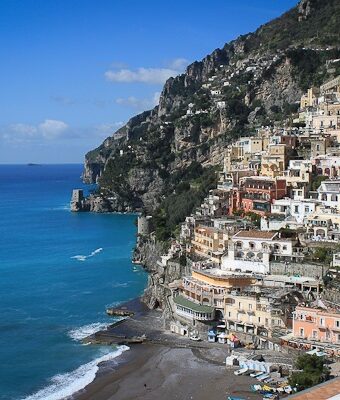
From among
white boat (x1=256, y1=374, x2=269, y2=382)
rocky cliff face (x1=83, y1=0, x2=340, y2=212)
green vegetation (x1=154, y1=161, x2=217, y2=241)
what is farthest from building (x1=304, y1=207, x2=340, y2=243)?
rocky cliff face (x1=83, y1=0, x2=340, y2=212)

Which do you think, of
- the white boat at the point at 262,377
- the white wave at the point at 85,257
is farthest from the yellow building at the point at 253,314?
the white wave at the point at 85,257

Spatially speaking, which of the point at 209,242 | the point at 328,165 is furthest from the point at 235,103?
the point at 209,242

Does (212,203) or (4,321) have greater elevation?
(212,203)

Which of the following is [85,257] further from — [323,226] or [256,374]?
[256,374]

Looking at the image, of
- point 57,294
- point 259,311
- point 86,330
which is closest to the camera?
point 259,311

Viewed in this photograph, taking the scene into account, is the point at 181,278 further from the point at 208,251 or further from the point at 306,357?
the point at 306,357

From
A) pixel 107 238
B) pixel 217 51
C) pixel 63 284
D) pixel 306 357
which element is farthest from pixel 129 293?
pixel 217 51

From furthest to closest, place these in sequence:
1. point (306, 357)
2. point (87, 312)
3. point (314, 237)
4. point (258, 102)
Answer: point (258, 102)
point (87, 312)
point (314, 237)
point (306, 357)
